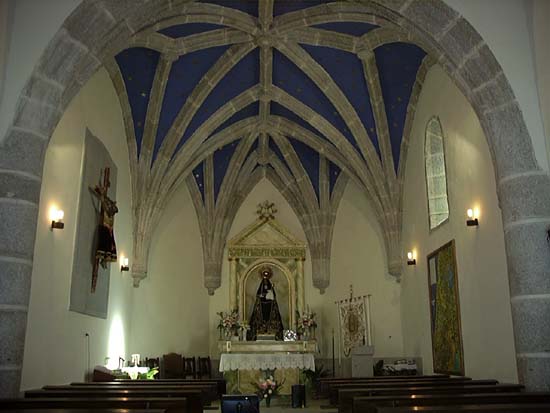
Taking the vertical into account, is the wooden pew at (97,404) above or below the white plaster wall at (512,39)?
below

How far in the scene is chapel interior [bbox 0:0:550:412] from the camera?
258 inches

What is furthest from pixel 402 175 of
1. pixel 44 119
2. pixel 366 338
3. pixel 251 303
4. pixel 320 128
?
pixel 44 119

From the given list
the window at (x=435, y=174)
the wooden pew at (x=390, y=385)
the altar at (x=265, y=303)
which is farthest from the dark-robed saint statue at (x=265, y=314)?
the wooden pew at (x=390, y=385)

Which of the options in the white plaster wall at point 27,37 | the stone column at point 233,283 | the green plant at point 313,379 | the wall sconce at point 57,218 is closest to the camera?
the white plaster wall at point 27,37

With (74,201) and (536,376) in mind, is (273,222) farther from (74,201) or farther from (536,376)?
(536,376)

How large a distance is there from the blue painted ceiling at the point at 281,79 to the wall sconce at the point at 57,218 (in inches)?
167

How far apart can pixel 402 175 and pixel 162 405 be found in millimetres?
10082

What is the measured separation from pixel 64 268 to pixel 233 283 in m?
7.67

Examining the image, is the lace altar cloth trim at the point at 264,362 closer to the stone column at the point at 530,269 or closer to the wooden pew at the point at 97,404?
the stone column at the point at 530,269

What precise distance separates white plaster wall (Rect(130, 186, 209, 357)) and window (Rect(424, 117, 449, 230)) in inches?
288

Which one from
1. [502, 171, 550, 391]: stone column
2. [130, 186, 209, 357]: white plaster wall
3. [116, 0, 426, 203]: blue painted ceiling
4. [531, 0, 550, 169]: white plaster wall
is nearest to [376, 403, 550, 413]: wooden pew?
[502, 171, 550, 391]: stone column

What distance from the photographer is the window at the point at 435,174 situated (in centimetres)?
1182

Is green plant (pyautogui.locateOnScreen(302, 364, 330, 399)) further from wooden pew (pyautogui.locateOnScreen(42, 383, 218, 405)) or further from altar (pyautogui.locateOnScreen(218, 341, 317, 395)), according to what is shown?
wooden pew (pyautogui.locateOnScreen(42, 383, 218, 405))

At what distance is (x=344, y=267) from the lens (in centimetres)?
1631
